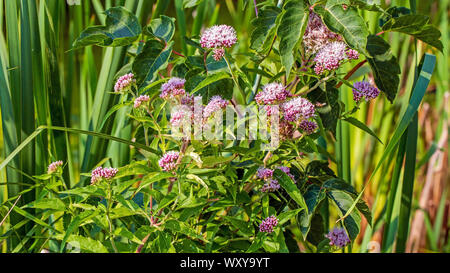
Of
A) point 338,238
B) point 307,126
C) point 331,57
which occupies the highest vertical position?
point 331,57

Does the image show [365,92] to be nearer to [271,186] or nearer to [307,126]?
[307,126]

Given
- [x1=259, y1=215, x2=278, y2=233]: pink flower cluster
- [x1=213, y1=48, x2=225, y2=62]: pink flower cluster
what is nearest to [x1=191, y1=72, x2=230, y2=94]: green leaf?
[x1=213, y1=48, x2=225, y2=62]: pink flower cluster

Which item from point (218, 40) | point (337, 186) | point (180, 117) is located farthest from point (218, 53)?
point (337, 186)

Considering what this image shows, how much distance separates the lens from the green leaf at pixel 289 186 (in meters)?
0.72

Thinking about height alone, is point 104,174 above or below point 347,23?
below

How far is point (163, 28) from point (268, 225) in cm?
41

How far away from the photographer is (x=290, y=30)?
0.68m

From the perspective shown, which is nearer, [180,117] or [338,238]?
[180,117]

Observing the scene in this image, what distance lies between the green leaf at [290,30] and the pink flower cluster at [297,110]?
0.22 ft

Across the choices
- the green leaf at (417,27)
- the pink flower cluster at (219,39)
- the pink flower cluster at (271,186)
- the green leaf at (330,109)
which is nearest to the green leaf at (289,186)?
the pink flower cluster at (271,186)

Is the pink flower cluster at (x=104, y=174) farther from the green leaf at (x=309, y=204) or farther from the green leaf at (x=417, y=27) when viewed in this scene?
the green leaf at (x=417, y=27)

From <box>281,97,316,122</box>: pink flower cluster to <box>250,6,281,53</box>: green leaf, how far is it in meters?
0.11

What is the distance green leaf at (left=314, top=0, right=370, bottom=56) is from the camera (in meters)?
0.67
